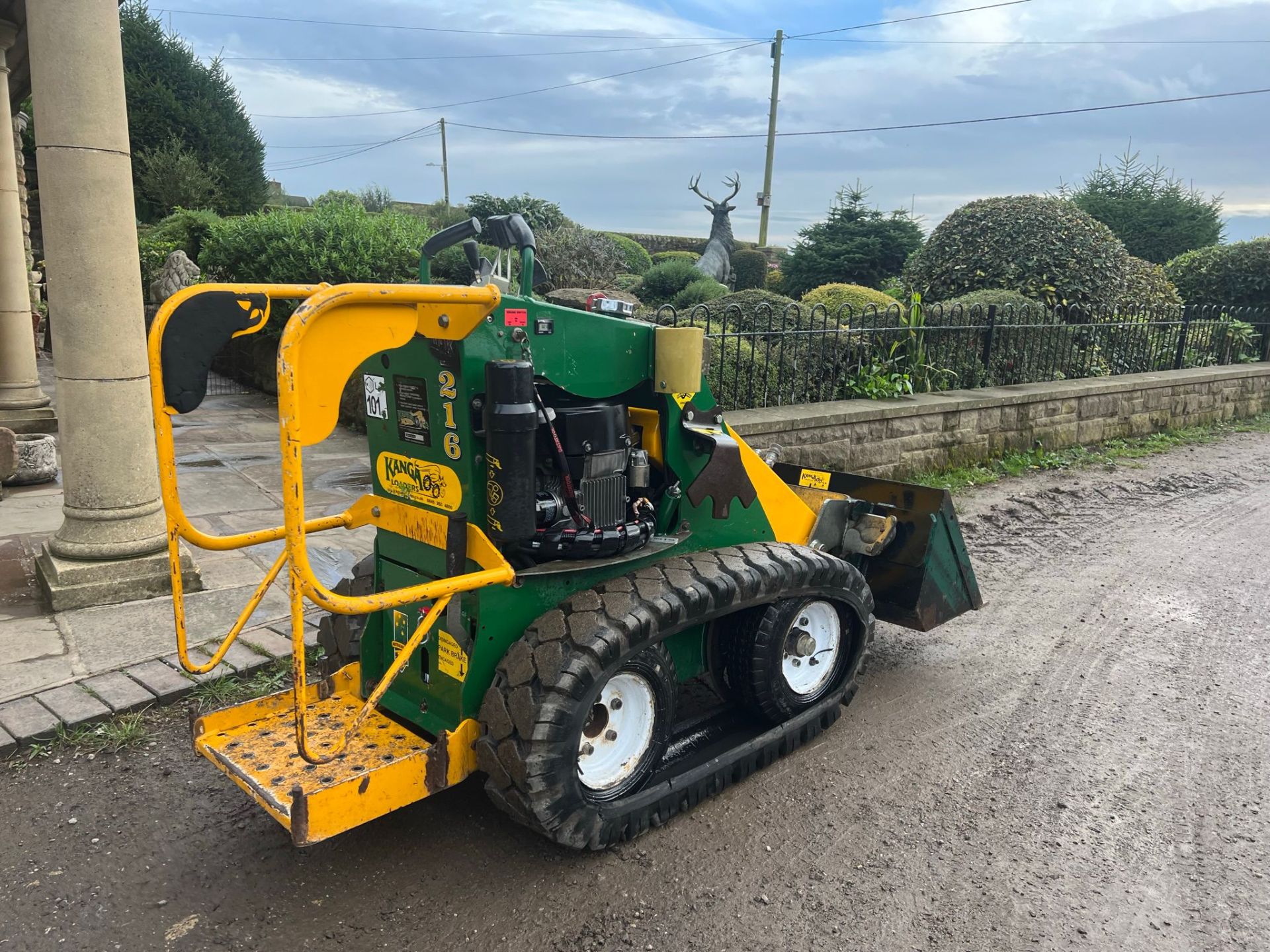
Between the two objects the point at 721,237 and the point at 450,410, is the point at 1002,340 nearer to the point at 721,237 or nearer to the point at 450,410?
the point at 450,410

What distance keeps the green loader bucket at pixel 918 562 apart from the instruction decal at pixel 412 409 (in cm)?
197

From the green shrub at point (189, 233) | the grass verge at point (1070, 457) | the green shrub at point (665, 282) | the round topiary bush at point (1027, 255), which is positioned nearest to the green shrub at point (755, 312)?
the grass verge at point (1070, 457)

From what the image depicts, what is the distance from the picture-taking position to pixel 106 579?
4488mm

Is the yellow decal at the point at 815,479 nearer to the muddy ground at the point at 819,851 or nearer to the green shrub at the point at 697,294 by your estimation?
the muddy ground at the point at 819,851

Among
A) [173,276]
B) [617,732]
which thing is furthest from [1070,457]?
[173,276]

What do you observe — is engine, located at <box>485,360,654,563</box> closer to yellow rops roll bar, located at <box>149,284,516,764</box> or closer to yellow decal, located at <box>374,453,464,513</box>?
yellow decal, located at <box>374,453,464,513</box>

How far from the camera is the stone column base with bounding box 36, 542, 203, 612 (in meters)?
4.41

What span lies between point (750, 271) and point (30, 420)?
18.2 m

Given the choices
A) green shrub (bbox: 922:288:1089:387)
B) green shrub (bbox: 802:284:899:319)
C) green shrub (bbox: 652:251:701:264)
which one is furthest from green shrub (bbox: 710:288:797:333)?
green shrub (bbox: 652:251:701:264)

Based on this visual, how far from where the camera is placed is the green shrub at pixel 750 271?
23.6 meters

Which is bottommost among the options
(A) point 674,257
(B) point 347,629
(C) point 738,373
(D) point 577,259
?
(B) point 347,629

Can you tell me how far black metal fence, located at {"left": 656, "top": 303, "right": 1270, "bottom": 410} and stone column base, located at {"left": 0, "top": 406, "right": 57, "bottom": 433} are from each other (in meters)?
5.80

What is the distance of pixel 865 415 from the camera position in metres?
7.42

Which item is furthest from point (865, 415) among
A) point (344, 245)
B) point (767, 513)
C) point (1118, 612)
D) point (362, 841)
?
point (344, 245)
